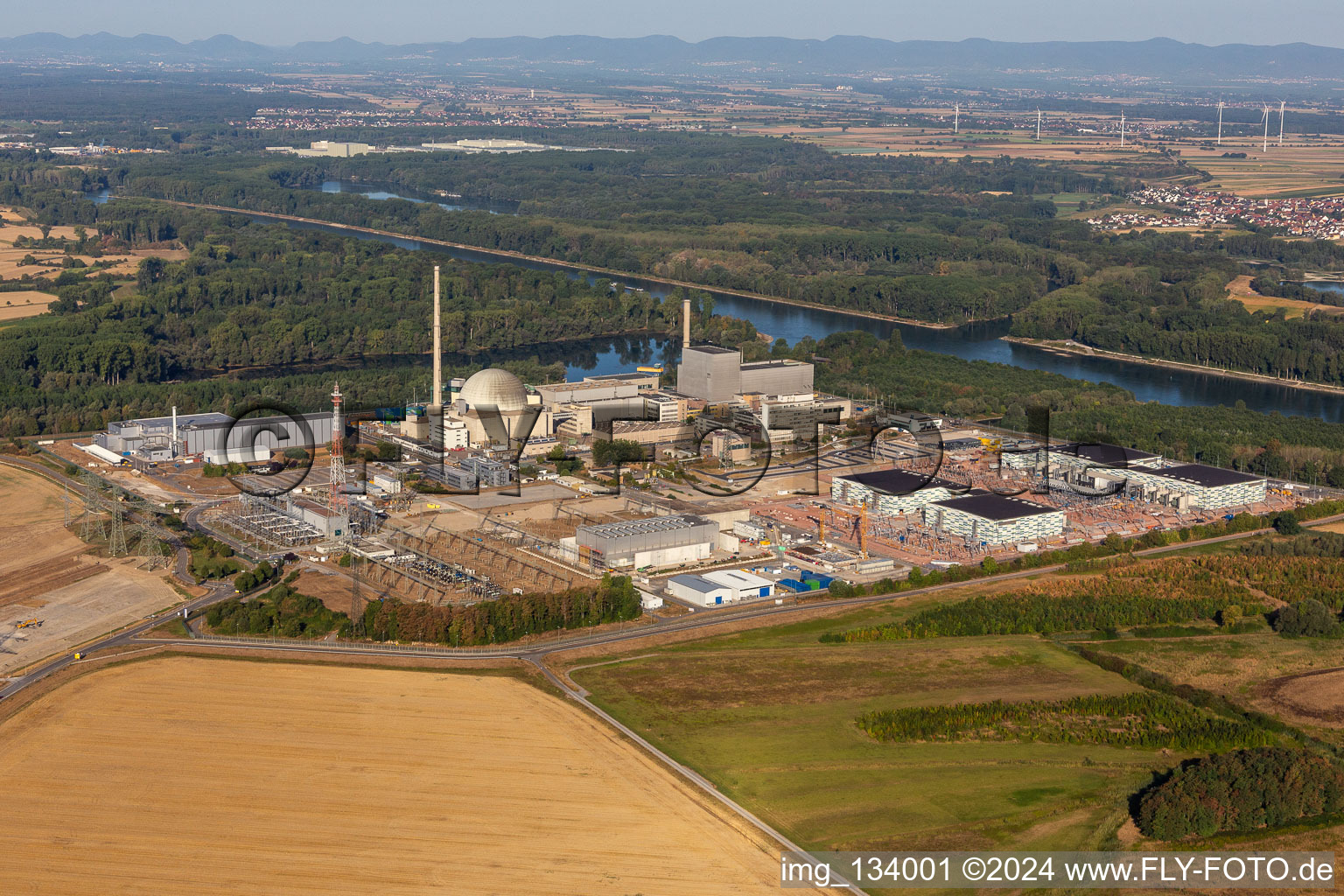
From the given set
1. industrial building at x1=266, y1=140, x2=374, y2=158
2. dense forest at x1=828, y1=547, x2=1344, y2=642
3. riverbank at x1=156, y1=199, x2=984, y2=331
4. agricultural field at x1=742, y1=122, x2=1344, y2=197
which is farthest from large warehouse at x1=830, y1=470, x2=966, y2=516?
industrial building at x1=266, y1=140, x2=374, y2=158

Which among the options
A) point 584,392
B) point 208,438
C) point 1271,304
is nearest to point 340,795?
point 208,438

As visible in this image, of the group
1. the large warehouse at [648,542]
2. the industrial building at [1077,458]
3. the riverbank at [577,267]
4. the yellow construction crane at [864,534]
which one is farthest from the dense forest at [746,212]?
the large warehouse at [648,542]

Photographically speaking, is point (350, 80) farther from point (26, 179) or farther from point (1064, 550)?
point (1064, 550)

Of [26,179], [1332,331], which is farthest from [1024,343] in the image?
[26,179]

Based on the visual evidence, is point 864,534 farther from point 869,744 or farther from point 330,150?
point 330,150

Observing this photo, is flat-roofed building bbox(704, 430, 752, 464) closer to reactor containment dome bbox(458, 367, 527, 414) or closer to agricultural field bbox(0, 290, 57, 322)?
reactor containment dome bbox(458, 367, 527, 414)
